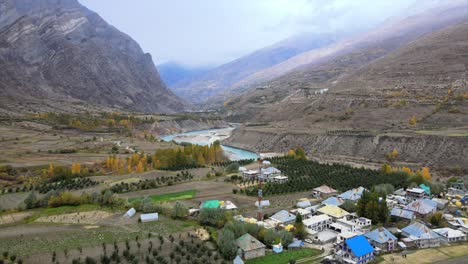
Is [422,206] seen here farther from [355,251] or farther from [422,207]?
[355,251]

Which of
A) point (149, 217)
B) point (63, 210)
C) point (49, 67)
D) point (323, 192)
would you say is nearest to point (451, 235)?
point (323, 192)

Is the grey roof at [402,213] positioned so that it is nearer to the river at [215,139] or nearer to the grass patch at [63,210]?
the grass patch at [63,210]

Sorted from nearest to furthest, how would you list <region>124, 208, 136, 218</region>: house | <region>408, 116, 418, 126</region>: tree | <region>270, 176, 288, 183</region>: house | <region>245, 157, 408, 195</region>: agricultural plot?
<region>124, 208, 136, 218</region>: house
<region>245, 157, 408, 195</region>: agricultural plot
<region>270, 176, 288, 183</region>: house
<region>408, 116, 418, 126</region>: tree

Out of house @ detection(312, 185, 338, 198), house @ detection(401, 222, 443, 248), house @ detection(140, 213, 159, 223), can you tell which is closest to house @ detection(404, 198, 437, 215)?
house @ detection(401, 222, 443, 248)

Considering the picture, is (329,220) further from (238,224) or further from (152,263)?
(152,263)

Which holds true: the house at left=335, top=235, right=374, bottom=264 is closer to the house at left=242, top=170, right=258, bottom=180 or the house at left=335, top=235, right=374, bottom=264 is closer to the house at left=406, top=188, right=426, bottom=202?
the house at left=406, top=188, right=426, bottom=202

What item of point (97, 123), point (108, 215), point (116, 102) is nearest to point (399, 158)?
point (108, 215)
